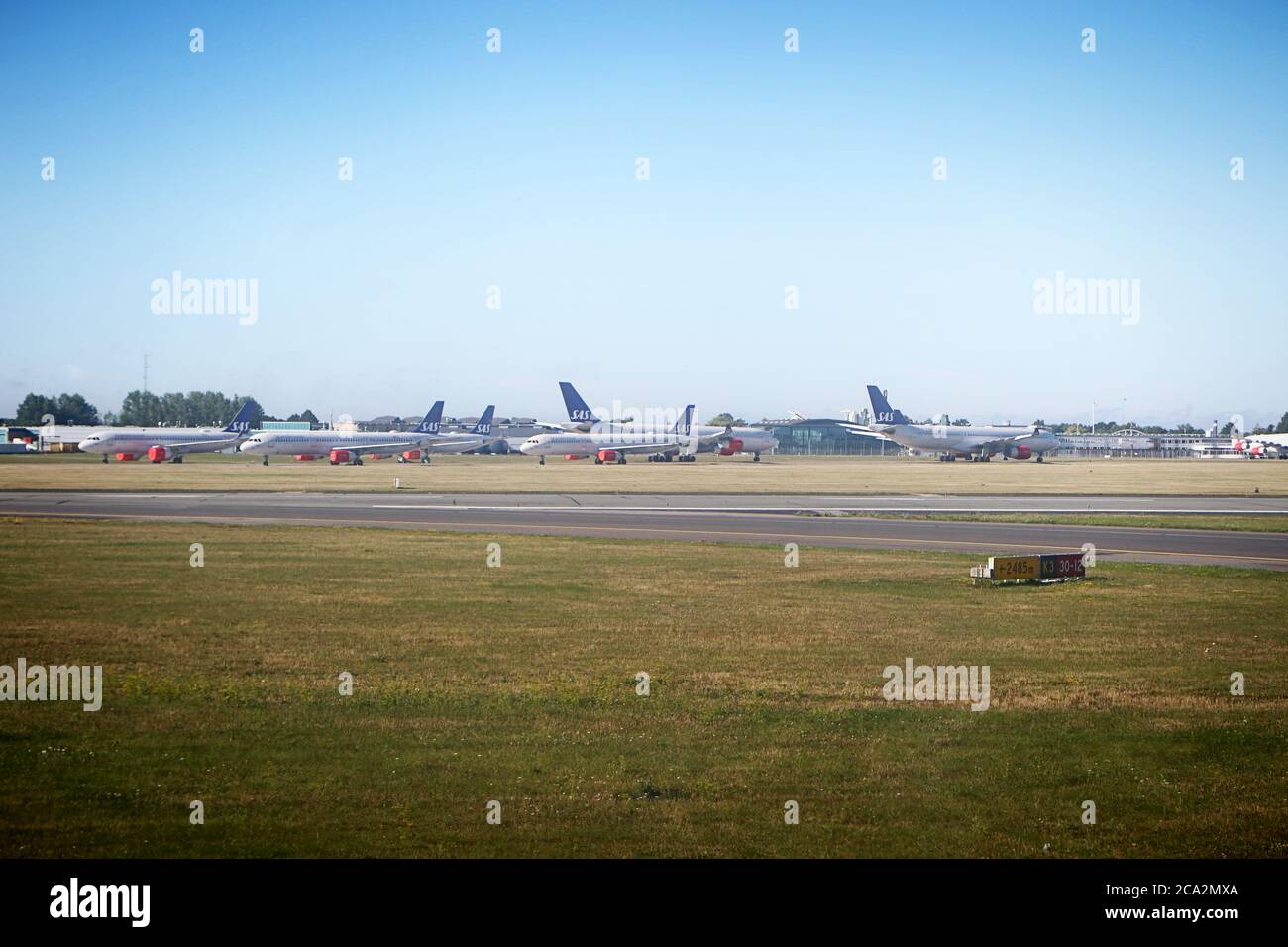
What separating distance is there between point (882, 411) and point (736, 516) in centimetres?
9926

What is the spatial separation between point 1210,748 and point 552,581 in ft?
55.7

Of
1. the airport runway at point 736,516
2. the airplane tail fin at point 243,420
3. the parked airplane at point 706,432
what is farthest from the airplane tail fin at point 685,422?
the airport runway at point 736,516

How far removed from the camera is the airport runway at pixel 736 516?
38.1 meters

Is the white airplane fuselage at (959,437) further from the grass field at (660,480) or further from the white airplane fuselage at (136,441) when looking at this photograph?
the white airplane fuselage at (136,441)

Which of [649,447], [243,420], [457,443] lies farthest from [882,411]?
[243,420]

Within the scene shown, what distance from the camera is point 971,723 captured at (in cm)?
1443

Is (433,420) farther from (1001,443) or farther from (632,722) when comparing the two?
(632,722)

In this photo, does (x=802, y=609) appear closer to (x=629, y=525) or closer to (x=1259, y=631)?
(x=1259, y=631)

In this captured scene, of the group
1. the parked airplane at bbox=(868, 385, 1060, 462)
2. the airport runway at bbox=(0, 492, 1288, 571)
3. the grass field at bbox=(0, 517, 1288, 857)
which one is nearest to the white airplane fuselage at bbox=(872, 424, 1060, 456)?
the parked airplane at bbox=(868, 385, 1060, 462)

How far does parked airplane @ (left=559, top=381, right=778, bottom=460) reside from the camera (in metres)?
151

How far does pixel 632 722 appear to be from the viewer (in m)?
14.1

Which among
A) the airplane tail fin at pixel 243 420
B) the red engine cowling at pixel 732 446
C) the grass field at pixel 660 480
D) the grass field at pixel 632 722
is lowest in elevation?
the grass field at pixel 632 722

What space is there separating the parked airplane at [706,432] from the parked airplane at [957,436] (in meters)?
19.0
